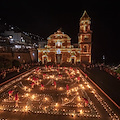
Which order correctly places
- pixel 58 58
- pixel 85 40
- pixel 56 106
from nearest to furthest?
pixel 56 106 < pixel 85 40 < pixel 58 58

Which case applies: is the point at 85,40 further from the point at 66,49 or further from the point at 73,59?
the point at 73,59

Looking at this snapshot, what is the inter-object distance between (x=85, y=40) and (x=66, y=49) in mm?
6895

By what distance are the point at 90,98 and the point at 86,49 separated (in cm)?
2340

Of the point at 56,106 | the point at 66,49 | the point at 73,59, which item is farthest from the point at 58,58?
the point at 56,106

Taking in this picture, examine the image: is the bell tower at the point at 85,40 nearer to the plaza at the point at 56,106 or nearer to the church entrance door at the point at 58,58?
the church entrance door at the point at 58,58

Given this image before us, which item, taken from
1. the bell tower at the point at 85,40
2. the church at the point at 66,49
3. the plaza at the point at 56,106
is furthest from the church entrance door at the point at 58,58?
the plaza at the point at 56,106

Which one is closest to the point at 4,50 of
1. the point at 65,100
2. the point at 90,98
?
the point at 65,100

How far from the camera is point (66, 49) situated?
31156mm

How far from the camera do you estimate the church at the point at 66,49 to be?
100ft

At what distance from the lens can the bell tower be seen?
30.1 metres

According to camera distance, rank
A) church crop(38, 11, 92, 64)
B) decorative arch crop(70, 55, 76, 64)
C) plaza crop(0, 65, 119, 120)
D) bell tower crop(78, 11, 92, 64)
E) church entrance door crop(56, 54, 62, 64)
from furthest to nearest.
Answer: church entrance door crop(56, 54, 62, 64), decorative arch crop(70, 55, 76, 64), church crop(38, 11, 92, 64), bell tower crop(78, 11, 92, 64), plaza crop(0, 65, 119, 120)

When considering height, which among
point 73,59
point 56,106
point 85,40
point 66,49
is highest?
point 85,40

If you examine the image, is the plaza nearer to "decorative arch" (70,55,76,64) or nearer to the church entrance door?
"decorative arch" (70,55,76,64)

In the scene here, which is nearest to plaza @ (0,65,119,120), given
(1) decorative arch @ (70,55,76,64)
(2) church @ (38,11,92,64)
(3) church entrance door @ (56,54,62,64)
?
(1) decorative arch @ (70,55,76,64)
